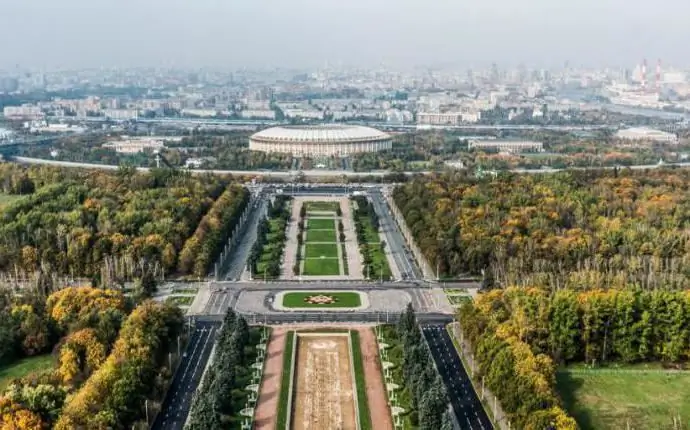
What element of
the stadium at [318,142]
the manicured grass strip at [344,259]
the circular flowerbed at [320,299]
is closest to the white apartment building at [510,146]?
the stadium at [318,142]

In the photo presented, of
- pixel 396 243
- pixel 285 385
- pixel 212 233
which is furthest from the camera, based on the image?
pixel 396 243

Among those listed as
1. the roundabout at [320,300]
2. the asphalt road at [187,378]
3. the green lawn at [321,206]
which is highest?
the green lawn at [321,206]

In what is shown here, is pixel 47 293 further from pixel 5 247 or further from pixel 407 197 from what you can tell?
pixel 407 197

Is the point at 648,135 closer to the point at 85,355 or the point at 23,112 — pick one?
the point at 85,355

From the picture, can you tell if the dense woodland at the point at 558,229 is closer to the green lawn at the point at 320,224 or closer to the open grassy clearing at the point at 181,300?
the green lawn at the point at 320,224

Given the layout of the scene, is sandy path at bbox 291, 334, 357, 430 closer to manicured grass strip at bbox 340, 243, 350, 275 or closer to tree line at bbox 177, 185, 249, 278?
manicured grass strip at bbox 340, 243, 350, 275

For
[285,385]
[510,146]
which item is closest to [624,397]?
[285,385]

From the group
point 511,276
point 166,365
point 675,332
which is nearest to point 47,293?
point 166,365

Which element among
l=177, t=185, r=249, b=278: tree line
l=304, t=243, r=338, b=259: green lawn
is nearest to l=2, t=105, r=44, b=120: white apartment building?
l=177, t=185, r=249, b=278: tree line
